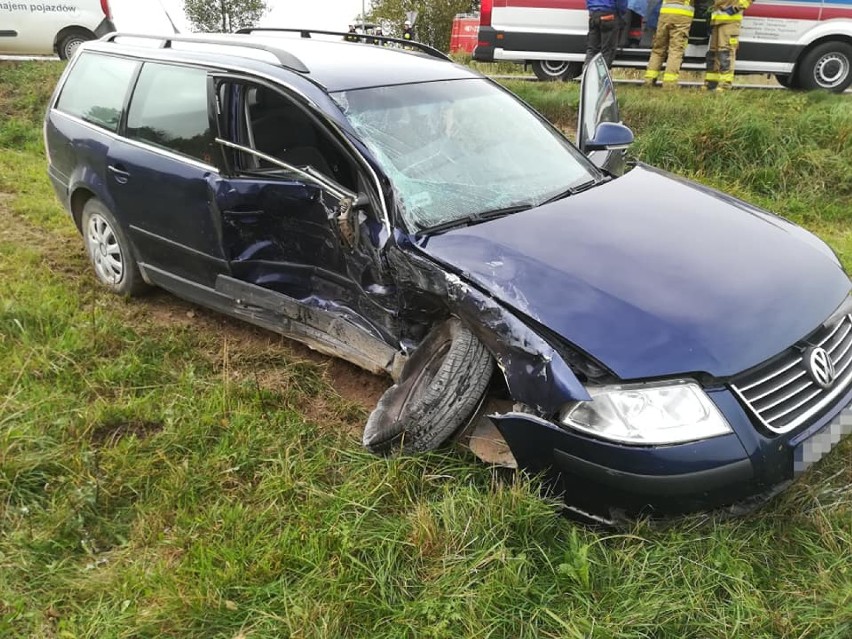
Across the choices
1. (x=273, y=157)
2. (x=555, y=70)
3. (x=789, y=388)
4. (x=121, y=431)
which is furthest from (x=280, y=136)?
(x=555, y=70)

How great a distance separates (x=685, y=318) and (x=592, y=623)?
37.9 inches

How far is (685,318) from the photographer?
2152 millimetres

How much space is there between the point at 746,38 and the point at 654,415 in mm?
7550

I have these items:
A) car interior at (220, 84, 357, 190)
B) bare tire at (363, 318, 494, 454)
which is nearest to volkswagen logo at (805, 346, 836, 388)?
bare tire at (363, 318, 494, 454)

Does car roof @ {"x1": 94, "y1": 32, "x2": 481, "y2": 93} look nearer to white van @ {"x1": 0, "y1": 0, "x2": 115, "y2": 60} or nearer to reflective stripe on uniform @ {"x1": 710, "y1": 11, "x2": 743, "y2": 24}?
reflective stripe on uniform @ {"x1": 710, "y1": 11, "x2": 743, "y2": 24}

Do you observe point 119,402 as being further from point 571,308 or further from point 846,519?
point 846,519

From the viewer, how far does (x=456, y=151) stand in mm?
3055

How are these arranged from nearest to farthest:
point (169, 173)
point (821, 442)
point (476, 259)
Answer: point (821, 442), point (476, 259), point (169, 173)

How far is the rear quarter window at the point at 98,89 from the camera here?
393 cm

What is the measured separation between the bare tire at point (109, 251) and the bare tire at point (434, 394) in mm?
2213

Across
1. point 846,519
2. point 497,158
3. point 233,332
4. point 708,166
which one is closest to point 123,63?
point 233,332

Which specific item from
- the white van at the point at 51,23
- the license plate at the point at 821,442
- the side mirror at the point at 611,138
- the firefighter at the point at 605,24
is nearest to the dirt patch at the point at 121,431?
the license plate at the point at 821,442

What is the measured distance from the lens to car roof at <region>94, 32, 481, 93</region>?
3133 mm

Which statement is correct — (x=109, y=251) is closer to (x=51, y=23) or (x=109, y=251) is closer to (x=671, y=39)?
(x=671, y=39)
